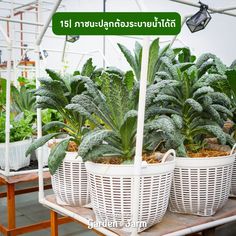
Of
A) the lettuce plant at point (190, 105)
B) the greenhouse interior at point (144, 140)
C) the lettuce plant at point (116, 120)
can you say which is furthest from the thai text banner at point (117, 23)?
the lettuce plant at point (190, 105)

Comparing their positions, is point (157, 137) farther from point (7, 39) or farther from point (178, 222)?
point (7, 39)

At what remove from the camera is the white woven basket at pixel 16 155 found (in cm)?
262

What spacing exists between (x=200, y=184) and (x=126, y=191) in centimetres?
33

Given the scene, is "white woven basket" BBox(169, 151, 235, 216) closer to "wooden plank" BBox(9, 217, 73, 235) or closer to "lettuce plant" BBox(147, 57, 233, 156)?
"lettuce plant" BBox(147, 57, 233, 156)

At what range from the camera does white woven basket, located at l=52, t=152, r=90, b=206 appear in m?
1.59

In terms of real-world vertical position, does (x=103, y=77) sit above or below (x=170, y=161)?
above

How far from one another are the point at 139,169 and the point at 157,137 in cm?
28

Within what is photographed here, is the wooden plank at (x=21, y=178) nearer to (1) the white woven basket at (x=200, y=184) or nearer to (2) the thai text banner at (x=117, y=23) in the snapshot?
(1) the white woven basket at (x=200, y=184)

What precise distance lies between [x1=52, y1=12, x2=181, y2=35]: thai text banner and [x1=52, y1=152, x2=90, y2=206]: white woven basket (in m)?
0.61

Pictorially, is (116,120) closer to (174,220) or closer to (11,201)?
(174,220)

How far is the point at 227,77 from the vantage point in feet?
5.47

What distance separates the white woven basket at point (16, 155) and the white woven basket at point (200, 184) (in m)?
1.47

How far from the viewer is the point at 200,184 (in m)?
1.43

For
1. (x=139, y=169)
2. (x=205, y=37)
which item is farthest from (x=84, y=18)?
(x=205, y=37)
